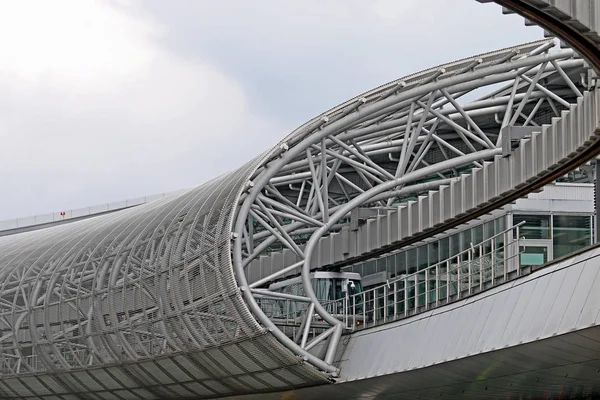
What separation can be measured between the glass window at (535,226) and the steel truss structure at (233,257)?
371 cm

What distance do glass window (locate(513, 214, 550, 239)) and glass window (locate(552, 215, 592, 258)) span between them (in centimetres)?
28

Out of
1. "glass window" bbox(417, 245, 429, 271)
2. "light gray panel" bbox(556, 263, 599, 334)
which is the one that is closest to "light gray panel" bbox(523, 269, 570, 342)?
"light gray panel" bbox(556, 263, 599, 334)

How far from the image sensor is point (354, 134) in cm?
4462

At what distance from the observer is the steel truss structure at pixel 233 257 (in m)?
40.8

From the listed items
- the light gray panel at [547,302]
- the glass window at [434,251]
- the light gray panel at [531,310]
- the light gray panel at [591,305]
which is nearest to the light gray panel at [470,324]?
the light gray panel at [531,310]

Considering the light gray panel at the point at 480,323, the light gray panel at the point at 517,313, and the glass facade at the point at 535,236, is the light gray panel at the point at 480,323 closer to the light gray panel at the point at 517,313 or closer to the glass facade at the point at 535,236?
the light gray panel at the point at 517,313

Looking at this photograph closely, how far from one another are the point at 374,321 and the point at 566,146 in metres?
9.39

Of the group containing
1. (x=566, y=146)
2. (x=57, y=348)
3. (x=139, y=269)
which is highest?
(x=566, y=146)

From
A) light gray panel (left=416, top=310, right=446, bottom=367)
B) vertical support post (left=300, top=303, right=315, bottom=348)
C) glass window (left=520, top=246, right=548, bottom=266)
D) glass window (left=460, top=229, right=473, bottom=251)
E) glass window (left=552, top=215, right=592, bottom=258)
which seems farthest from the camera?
glass window (left=460, top=229, right=473, bottom=251)

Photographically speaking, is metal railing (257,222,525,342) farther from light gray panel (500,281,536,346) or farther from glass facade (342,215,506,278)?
light gray panel (500,281,536,346)

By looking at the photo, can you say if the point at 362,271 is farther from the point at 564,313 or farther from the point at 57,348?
the point at 564,313

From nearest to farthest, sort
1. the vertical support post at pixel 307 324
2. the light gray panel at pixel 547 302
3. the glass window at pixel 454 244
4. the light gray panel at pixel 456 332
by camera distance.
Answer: the light gray panel at pixel 547 302, the light gray panel at pixel 456 332, the vertical support post at pixel 307 324, the glass window at pixel 454 244

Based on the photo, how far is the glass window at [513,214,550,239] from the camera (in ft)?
161

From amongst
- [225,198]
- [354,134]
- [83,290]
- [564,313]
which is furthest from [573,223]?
[564,313]
